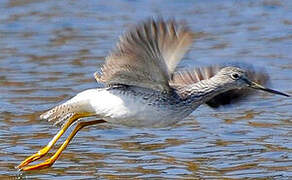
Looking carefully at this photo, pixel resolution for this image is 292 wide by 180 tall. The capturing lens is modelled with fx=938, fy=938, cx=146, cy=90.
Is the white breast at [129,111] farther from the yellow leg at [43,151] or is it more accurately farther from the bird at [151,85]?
the yellow leg at [43,151]

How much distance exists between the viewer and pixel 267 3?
1561 cm

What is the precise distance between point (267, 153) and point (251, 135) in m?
0.71

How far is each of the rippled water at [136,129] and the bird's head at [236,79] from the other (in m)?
0.56

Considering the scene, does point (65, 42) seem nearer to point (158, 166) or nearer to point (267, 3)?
point (267, 3)

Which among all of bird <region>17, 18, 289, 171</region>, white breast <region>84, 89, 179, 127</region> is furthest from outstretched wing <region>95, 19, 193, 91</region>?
white breast <region>84, 89, 179, 127</region>

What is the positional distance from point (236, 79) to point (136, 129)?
5.97 ft

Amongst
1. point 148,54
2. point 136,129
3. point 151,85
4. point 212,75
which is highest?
point 148,54

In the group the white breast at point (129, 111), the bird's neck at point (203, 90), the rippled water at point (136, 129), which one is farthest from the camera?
the rippled water at point (136, 129)

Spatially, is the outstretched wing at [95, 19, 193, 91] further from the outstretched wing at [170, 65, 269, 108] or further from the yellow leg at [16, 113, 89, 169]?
the outstretched wing at [170, 65, 269, 108]

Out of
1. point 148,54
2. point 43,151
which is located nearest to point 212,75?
point 148,54

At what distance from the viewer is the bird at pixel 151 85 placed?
7.61 metres

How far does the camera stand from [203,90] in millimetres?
8555

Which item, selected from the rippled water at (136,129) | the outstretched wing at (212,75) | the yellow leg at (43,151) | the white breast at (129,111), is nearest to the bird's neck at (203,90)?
the white breast at (129,111)

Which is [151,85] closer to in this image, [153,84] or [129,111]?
[153,84]
